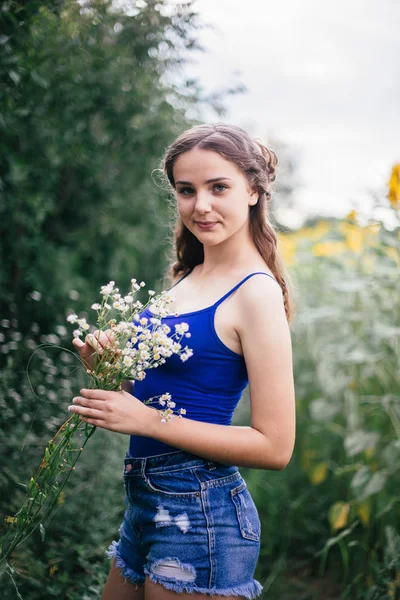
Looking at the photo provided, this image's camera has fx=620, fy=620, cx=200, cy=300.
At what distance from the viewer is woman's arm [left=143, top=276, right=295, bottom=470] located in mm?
1303

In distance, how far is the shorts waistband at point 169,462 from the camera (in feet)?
4.49

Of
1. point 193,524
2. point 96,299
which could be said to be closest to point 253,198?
point 193,524

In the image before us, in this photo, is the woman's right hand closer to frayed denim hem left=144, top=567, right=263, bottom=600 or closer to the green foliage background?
frayed denim hem left=144, top=567, right=263, bottom=600

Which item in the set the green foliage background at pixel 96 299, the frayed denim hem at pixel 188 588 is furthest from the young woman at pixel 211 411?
the green foliage background at pixel 96 299

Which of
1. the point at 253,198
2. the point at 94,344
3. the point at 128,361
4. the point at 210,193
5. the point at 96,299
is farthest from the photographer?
the point at 96,299

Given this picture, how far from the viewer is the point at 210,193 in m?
1.44

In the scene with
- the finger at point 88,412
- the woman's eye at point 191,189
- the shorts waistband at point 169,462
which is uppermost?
the woman's eye at point 191,189

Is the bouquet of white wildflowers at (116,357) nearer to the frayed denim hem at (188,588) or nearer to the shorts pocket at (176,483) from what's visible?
the shorts pocket at (176,483)

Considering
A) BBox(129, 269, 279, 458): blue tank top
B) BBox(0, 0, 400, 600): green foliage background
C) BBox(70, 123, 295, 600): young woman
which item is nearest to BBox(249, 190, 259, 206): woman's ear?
BBox(70, 123, 295, 600): young woman

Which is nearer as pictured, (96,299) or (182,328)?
(182,328)

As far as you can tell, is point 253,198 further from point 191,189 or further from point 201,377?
point 201,377

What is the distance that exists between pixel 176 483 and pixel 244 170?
2.43ft

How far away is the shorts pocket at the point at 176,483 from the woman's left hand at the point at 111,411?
6.0 inches

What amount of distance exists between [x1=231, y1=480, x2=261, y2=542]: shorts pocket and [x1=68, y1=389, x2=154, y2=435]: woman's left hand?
0.92 feet
